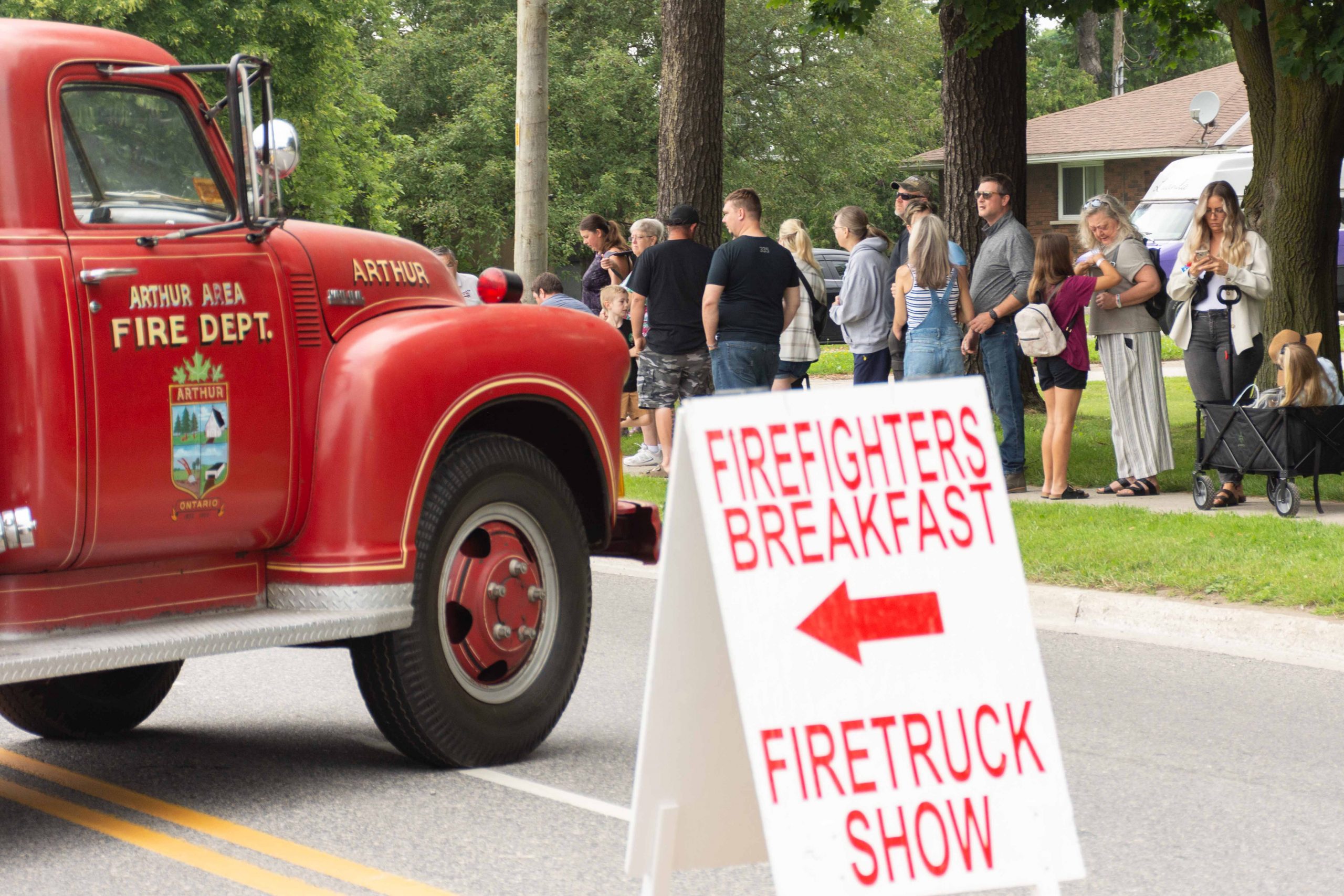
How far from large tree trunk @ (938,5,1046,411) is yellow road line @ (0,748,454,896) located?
37.6 feet

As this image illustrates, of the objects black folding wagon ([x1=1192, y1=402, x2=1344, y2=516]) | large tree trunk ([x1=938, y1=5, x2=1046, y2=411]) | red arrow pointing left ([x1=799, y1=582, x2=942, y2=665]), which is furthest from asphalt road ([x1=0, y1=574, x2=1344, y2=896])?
large tree trunk ([x1=938, y1=5, x2=1046, y2=411])

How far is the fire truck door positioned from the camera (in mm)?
4980

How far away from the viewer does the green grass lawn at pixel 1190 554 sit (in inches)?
326

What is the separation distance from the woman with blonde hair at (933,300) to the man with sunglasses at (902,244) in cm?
17

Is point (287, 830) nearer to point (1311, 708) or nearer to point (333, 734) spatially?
point (333, 734)

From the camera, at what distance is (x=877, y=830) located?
11.8 feet

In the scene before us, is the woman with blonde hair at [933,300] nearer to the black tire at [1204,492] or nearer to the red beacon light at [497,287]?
the black tire at [1204,492]

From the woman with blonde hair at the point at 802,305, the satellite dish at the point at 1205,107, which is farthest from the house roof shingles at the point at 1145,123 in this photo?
the woman with blonde hair at the point at 802,305

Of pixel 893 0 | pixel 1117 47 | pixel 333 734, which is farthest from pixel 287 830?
pixel 1117 47

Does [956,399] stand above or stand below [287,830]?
above

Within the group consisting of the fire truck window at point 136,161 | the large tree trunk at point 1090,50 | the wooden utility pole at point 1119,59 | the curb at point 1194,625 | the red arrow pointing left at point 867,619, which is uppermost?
the large tree trunk at point 1090,50

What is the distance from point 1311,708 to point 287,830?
4.00 meters

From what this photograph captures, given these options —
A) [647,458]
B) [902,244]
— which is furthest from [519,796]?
[647,458]

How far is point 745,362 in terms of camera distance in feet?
39.4
